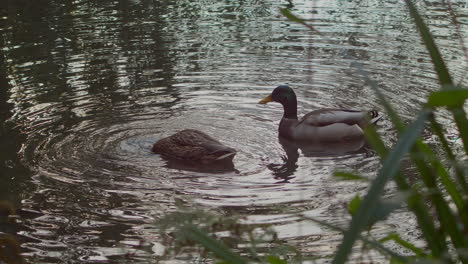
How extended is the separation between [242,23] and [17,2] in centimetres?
494

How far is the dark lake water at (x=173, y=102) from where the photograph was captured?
19.8 feet

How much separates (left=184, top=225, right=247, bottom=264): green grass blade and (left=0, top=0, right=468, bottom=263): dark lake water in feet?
2.89

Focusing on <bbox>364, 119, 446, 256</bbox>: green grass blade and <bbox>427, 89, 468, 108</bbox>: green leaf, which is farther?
<bbox>364, 119, 446, 256</bbox>: green grass blade

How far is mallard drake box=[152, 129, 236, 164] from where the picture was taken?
7.51 m

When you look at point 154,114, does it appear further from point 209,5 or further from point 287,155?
point 209,5

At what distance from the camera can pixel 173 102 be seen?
9.61 m

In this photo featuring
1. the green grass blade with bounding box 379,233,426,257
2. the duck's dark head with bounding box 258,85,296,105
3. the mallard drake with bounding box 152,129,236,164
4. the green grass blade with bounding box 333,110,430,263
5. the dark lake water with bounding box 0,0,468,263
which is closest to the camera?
the green grass blade with bounding box 333,110,430,263

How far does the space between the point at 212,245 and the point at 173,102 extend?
759cm

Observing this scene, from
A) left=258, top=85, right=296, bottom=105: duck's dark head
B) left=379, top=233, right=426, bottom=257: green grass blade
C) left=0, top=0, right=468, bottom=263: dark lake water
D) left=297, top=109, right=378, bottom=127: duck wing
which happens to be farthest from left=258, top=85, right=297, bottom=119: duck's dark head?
left=379, top=233, right=426, bottom=257: green grass blade

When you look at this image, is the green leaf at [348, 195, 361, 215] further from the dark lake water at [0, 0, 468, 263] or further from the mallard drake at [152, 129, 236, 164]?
the mallard drake at [152, 129, 236, 164]

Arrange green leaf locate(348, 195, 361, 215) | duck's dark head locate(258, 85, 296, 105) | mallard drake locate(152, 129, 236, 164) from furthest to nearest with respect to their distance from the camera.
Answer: duck's dark head locate(258, 85, 296, 105) → mallard drake locate(152, 129, 236, 164) → green leaf locate(348, 195, 361, 215)

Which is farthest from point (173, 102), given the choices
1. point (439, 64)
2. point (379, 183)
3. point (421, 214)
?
point (379, 183)

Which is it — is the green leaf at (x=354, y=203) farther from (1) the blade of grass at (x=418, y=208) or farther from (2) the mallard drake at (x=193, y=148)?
(2) the mallard drake at (x=193, y=148)

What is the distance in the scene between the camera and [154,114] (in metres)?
9.22
